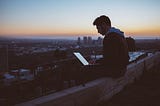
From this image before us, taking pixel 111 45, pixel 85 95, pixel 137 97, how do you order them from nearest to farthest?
pixel 85 95 → pixel 111 45 → pixel 137 97

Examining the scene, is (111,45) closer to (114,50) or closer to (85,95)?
(114,50)

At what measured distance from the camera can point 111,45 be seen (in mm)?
3664

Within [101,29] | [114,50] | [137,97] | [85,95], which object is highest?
[101,29]

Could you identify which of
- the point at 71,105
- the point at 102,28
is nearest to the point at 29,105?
the point at 71,105

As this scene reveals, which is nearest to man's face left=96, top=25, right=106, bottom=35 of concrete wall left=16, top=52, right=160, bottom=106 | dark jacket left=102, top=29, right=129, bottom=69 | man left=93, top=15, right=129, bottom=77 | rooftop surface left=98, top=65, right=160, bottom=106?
man left=93, top=15, right=129, bottom=77

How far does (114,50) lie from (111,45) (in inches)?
3.5

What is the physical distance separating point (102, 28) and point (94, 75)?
2.44ft

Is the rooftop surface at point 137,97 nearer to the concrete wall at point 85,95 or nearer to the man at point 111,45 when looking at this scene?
the concrete wall at point 85,95

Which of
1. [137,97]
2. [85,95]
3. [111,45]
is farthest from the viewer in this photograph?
[137,97]

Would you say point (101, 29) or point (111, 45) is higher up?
point (101, 29)

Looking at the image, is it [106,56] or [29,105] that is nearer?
[29,105]

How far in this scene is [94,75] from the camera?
388cm

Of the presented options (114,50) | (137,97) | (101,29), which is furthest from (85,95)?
(137,97)

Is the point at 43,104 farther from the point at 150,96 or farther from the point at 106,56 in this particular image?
the point at 150,96
